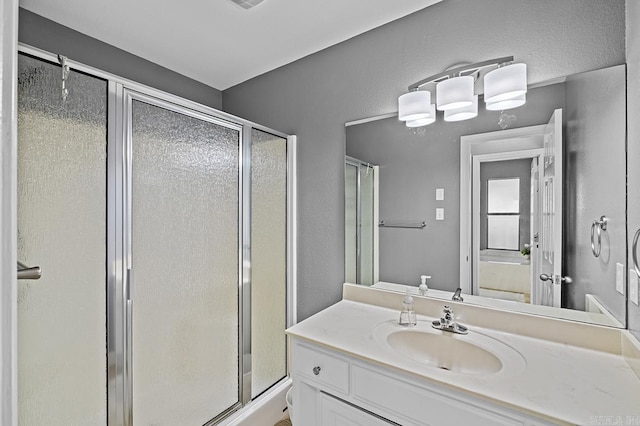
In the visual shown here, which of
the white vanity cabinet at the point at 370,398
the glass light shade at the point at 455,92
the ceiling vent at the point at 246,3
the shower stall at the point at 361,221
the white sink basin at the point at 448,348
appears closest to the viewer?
the white vanity cabinet at the point at 370,398

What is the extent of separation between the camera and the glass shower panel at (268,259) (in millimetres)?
1967

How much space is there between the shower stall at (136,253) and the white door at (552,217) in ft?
4.88

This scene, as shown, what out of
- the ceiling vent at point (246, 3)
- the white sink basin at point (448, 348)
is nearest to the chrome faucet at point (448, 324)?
the white sink basin at point (448, 348)

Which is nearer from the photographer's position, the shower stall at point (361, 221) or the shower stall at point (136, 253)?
the shower stall at point (136, 253)

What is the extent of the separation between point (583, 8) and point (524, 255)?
1.04 meters

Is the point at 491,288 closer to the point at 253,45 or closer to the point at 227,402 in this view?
the point at 227,402

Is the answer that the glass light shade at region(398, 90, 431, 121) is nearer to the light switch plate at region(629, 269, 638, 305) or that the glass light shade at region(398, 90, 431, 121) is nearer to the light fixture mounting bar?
the light fixture mounting bar

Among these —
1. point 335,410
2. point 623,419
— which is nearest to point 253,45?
point 335,410

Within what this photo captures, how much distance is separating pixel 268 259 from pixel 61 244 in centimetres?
111

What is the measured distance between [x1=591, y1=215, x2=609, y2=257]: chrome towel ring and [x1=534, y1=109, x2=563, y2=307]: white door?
11 centimetres

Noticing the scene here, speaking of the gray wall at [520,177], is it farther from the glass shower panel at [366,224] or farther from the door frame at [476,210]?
the glass shower panel at [366,224]

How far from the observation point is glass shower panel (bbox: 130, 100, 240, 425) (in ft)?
4.60

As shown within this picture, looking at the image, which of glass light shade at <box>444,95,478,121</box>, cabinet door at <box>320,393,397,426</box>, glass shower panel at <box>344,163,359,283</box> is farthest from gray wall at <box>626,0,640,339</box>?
glass shower panel at <box>344,163,359,283</box>

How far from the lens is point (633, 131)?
1.10 metres
